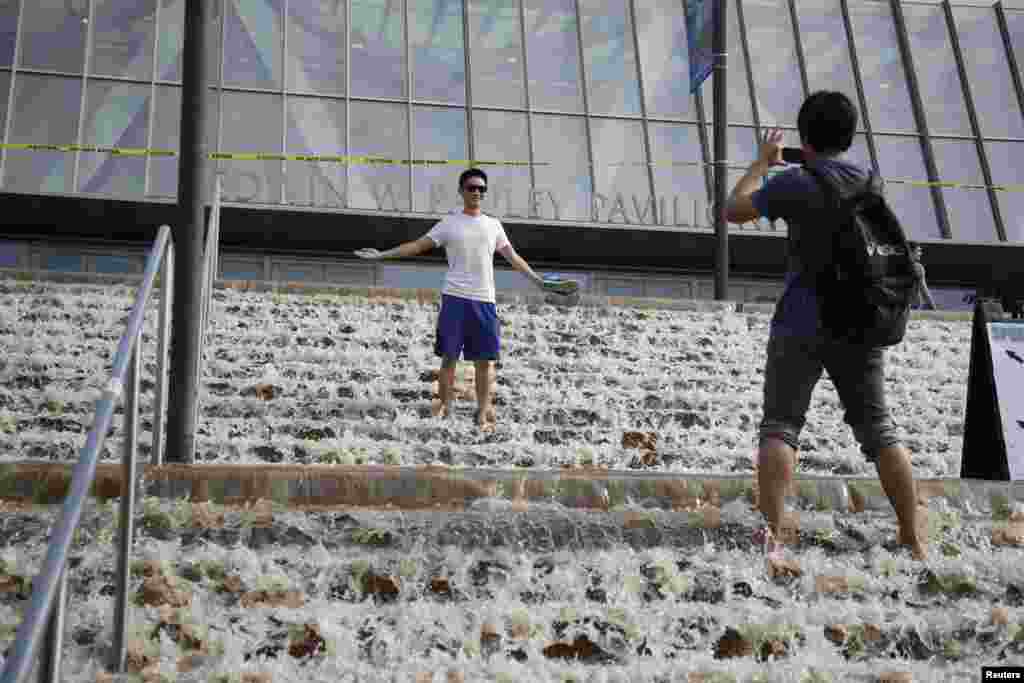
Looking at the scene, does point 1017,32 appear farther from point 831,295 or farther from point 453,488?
point 453,488

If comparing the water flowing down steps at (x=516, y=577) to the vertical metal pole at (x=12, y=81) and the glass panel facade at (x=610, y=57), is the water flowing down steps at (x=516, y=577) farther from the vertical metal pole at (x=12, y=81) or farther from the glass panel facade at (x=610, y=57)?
the glass panel facade at (x=610, y=57)

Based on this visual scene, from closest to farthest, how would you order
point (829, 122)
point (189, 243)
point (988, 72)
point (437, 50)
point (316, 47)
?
point (829, 122), point (189, 243), point (316, 47), point (437, 50), point (988, 72)

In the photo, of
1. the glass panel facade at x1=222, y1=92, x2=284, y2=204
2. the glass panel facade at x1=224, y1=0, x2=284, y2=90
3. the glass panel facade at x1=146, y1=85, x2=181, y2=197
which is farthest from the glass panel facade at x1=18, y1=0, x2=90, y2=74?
the glass panel facade at x1=222, y1=92, x2=284, y2=204

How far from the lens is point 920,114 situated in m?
24.7

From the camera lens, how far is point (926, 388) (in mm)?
A: 9625

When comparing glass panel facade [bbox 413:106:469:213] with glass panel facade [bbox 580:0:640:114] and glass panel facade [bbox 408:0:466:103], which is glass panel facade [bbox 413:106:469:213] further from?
glass panel facade [bbox 580:0:640:114]

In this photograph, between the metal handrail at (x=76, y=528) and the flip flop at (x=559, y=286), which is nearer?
the metal handrail at (x=76, y=528)

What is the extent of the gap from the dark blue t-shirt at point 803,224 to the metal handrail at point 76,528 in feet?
6.97

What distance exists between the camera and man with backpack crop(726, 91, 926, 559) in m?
4.16

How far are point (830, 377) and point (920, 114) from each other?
22064 millimetres

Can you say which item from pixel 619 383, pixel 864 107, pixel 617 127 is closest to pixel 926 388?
pixel 619 383

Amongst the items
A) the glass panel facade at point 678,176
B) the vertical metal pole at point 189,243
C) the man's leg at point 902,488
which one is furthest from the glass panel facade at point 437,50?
the man's leg at point 902,488

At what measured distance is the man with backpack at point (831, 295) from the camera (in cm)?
416

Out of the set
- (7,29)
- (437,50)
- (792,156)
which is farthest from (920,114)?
(792,156)
